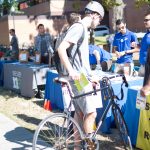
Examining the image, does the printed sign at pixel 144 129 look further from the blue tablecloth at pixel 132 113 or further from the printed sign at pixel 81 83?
the printed sign at pixel 81 83

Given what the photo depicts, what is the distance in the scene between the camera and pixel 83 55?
4.32 m

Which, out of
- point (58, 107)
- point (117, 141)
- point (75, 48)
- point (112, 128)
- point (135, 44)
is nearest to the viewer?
point (75, 48)

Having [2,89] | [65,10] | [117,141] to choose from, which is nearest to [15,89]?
[2,89]

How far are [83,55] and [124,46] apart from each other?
2.88m

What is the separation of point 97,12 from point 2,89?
693 centimetres

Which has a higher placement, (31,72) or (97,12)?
(97,12)

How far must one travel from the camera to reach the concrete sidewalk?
5531mm

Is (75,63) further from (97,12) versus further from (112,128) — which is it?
(112,128)

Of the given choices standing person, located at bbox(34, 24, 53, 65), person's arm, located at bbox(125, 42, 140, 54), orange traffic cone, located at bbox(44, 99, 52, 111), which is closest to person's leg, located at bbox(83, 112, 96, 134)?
person's arm, located at bbox(125, 42, 140, 54)

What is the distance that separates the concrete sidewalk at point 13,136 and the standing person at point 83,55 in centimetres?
136

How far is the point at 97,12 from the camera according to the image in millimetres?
4270

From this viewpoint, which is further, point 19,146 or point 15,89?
point 15,89

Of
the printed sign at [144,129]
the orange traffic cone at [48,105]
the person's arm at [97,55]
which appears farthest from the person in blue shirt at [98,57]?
the printed sign at [144,129]

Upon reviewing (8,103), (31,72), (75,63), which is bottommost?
(8,103)
